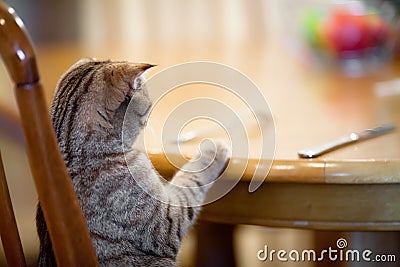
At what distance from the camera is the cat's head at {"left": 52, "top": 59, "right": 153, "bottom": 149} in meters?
0.70

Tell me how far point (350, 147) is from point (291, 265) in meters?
0.31

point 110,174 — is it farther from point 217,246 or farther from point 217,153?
point 217,246

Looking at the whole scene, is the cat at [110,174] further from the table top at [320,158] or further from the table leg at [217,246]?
the table leg at [217,246]

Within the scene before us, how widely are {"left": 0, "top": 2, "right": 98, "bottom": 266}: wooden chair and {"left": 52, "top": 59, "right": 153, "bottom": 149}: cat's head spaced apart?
12cm

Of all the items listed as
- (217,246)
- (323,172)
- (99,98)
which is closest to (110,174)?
(99,98)

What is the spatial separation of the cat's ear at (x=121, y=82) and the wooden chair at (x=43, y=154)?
0.13m

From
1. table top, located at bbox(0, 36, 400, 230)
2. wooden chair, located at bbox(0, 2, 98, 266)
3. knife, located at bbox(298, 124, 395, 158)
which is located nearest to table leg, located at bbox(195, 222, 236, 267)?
table top, located at bbox(0, 36, 400, 230)

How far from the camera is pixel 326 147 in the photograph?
2.83 feet

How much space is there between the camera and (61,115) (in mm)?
706

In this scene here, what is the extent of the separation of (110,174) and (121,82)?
10cm

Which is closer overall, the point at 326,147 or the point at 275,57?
the point at 326,147

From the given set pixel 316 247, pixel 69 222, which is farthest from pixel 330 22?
pixel 69 222

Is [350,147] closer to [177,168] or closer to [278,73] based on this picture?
[177,168]

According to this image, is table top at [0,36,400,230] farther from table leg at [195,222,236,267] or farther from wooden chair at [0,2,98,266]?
table leg at [195,222,236,267]
